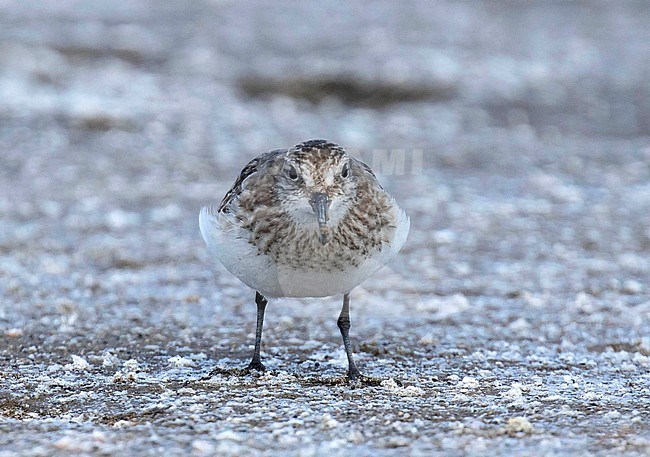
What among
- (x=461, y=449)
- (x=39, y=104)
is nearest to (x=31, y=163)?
(x=39, y=104)

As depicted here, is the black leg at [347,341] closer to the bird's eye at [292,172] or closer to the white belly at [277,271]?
the white belly at [277,271]

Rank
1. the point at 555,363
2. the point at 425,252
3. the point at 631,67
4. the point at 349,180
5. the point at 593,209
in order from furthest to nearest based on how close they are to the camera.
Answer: the point at 631,67
the point at 593,209
the point at 425,252
the point at 555,363
the point at 349,180

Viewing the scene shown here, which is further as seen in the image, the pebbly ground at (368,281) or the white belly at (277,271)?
the white belly at (277,271)

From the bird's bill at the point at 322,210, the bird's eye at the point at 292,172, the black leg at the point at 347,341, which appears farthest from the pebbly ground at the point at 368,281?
the bird's eye at the point at 292,172

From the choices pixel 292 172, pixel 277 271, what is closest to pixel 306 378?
pixel 277 271

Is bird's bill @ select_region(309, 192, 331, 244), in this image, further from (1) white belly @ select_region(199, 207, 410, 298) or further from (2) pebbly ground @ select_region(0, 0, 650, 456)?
(2) pebbly ground @ select_region(0, 0, 650, 456)

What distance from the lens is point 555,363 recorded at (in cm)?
544

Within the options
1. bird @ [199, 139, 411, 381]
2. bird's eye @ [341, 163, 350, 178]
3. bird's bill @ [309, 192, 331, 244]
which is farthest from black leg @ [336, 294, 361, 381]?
bird's eye @ [341, 163, 350, 178]

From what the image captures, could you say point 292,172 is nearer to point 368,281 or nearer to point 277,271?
point 277,271

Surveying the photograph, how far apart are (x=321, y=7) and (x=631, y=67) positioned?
5694 mm

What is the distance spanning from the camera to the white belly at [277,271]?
4809 mm

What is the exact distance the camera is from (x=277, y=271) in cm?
480

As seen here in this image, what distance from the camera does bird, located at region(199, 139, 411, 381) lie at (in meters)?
4.77

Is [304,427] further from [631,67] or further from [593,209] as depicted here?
[631,67]
